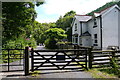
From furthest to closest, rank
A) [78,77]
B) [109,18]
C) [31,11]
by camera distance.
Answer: [109,18]
[31,11]
[78,77]

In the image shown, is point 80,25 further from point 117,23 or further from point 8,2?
point 8,2

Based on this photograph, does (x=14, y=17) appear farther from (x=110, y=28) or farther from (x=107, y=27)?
(x=110, y=28)

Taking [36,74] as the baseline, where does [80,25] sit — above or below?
above

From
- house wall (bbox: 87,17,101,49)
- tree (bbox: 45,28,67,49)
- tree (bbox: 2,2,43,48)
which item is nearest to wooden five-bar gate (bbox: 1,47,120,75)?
tree (bbox: 2,2,43,48)

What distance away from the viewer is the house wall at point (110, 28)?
1958 centimetres

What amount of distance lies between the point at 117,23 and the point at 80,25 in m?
6.62

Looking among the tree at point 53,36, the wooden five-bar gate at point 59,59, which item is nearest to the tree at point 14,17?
the wooden five-bar gate at point 59,59

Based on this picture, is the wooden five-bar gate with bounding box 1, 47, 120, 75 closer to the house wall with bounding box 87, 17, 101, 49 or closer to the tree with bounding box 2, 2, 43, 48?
the tree with bounding box 2, 2, 43, 48

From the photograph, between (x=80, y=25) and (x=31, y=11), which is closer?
(x=31, y=11)

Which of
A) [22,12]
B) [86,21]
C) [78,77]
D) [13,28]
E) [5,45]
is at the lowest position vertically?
[78,77]

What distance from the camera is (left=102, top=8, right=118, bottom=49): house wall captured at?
19.6 metres

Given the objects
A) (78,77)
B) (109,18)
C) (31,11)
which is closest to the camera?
(78,77)

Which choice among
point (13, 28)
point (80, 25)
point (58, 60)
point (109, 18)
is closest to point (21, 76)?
point (58, 60)

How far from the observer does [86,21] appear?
25.0 meters
